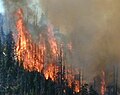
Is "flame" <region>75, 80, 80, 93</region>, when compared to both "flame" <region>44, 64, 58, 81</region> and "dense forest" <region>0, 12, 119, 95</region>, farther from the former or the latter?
"flame" <region>44, 64, 58, 81</region>

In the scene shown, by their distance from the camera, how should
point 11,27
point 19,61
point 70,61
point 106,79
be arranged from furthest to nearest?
point 11,27 < point 19,61 < point 70,61 < point 106,79

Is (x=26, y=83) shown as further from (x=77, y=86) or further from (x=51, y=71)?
(x=77, y=86)

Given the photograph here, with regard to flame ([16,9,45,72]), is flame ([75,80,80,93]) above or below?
below

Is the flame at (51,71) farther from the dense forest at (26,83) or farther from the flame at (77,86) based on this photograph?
the flame at (77,86)

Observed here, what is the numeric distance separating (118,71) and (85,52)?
406 inches

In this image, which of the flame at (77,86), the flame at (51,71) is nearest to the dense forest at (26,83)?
the flame at (77,86)

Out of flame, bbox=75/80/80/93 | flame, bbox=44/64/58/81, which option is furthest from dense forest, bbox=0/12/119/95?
flame, bbox=44/64/58/81

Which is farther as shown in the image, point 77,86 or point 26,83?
point 77,86

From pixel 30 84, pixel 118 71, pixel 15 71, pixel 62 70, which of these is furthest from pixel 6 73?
pixel 118 71

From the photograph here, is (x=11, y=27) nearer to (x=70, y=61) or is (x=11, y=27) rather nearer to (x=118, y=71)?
(x=70, y=61)

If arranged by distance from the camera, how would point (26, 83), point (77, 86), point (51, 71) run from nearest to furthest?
1. point (26, 83)
2. point (77, 86)
3. point (51, 71)

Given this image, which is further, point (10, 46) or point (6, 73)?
point (10, 46)

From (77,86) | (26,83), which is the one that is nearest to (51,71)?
(26,83)

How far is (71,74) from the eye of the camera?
91.6 metres
